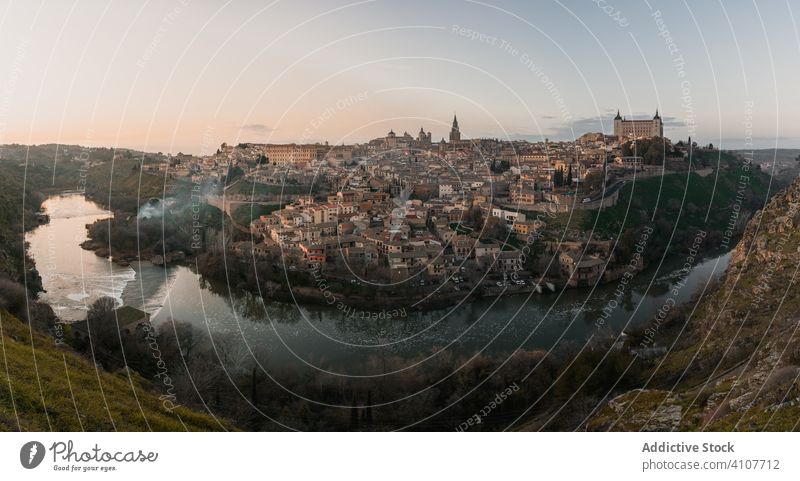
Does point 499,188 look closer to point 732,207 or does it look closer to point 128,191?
point 732,207

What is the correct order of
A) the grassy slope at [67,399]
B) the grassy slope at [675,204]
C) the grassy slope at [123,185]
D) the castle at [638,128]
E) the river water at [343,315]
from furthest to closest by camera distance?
1. the castle at [638,128]
2. the grassy slope at [123,185]
3. the grassy slope at [675,204]
4. the river water at [343,315]
5. the grassy slope at [67,399]

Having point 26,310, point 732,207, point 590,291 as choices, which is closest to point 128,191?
point 26,310

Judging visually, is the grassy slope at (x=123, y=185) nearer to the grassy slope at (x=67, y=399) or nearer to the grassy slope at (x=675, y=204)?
the grassy slope at (x=675, y=204)

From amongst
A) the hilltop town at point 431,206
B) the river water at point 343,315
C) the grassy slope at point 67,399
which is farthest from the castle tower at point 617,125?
the grassy slope at point 67,399

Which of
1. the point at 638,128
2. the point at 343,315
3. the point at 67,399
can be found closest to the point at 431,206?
the point at 343,315

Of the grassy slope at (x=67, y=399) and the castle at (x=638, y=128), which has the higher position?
the castle at (x=638, y=128)
